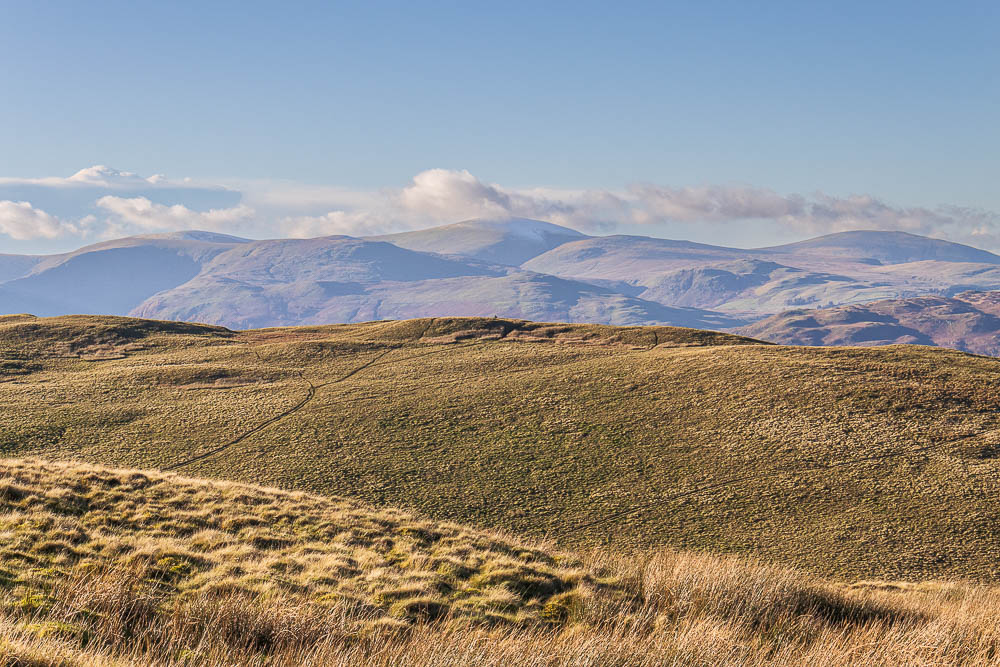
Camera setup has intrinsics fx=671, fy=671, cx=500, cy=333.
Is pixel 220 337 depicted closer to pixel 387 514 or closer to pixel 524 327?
pixel 524 327

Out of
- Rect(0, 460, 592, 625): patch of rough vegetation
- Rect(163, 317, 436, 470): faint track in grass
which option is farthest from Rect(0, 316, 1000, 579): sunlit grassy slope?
Rect(0, 460, 592, 625): patch of rough vegetation

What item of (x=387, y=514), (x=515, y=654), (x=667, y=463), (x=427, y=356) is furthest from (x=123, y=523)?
(x=427, y=356)

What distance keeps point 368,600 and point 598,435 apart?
3386 cm

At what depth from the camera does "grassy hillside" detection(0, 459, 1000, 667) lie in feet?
34.6

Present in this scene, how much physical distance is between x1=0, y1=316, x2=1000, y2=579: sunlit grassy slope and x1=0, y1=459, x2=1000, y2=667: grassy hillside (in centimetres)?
1060

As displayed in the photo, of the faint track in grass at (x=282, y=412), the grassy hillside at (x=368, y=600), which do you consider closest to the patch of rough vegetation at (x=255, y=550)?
the grassy hillside at (x=368, y=600)

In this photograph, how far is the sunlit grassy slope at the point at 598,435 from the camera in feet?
113

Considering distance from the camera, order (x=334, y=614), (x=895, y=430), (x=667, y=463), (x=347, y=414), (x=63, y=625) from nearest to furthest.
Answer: (x=63, y=625) < (x=334, y=614) < (x=667, y=463) < (x=895, y=430) < (x=347, y=414)

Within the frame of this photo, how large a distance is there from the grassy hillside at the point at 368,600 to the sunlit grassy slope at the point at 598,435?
10.6 m

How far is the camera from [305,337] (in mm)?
89875

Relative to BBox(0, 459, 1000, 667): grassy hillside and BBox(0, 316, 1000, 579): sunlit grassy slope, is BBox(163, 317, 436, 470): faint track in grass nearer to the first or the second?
BBox(0, 316, 1000, 579): sunlit grassy slope

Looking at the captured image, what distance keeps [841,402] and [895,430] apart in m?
5.91

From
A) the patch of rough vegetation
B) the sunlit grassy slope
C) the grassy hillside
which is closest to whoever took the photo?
the grassy hillside

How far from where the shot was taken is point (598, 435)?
155ft
